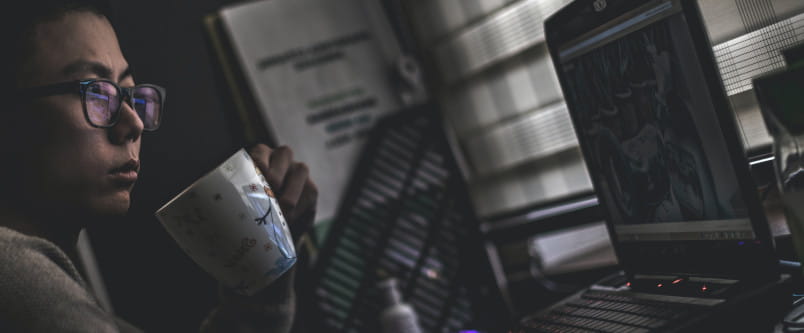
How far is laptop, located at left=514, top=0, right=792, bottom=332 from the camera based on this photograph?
52cm

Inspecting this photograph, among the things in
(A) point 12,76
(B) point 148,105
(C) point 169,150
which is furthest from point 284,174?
(C) point 169,150

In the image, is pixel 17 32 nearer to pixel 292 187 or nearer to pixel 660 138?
pixel 292 187

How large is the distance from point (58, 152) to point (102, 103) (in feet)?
0.20

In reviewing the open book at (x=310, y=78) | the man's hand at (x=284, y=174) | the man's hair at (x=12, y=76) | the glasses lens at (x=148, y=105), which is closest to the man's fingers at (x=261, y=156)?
the man's hand at (x=284, y=174)

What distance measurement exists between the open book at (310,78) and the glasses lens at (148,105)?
66cm

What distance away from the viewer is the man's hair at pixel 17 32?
0.50 metres

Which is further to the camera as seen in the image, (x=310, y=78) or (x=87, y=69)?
(x=310, y=78)

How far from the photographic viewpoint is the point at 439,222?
1.13 m

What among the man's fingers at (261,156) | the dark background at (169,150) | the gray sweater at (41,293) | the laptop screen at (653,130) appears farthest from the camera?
the dark background at (169,150)

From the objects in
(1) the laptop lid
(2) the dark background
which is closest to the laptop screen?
(1) the laptop lid

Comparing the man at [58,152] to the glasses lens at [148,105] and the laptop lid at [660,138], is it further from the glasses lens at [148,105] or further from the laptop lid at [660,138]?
the laptop lid at [660,138]

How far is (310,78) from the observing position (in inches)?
54.8

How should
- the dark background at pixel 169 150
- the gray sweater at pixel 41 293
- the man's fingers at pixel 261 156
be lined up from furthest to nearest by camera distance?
the dark background at pixel 169 150
the man's fingers at pixel 261 156
the gray sweater at pixel 41 293

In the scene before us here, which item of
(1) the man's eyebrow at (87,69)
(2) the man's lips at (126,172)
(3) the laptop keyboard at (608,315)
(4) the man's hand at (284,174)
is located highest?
(1) the man's eyebrow at (87,69)
